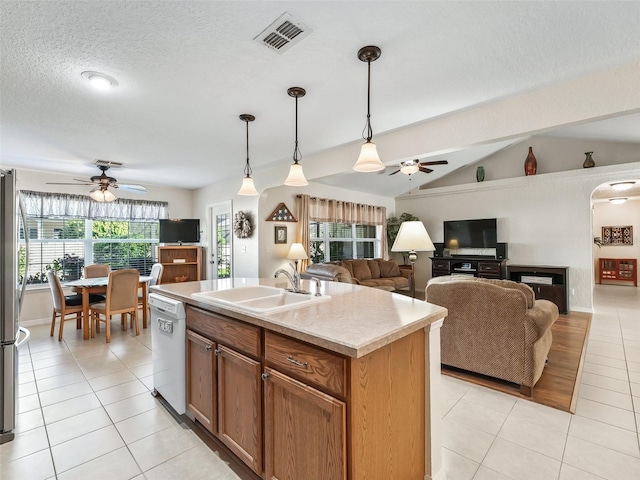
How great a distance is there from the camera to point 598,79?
2244mm

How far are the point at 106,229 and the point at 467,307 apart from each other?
5.97 meters

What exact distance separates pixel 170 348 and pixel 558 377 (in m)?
3.36

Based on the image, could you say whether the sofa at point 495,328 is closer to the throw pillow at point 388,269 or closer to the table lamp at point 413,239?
the table lamp at point 413,239

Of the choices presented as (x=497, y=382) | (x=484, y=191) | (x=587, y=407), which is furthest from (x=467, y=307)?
(x=484, y=191)

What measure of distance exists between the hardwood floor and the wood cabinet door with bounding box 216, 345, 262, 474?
2.06 m

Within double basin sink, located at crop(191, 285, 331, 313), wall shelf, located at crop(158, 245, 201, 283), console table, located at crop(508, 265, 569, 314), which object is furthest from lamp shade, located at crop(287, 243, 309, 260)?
console table, located at crop(508, 265, 569, 314)

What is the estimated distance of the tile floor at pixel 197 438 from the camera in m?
1.72

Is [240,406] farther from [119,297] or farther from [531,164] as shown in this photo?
[531,164]

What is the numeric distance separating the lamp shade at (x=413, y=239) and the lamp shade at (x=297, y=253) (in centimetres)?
260

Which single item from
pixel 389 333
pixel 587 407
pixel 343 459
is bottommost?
pixel 587 407

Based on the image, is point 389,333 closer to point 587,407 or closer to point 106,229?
point 587,407

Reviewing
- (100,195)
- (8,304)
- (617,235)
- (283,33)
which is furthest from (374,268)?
(617,235)

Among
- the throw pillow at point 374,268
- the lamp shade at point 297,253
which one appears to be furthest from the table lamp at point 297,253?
the throw pillow at point 374,268

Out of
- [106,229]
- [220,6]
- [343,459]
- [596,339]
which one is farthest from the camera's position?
[106,229]
